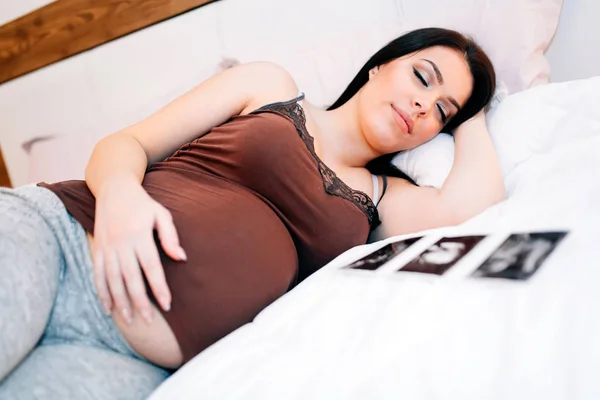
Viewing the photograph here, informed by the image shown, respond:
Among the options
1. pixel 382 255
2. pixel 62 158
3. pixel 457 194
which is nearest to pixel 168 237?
pixel 382 255

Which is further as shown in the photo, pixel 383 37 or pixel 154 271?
pixel 383 37

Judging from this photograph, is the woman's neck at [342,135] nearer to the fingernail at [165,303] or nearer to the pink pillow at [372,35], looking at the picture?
the pink pillow at [372,35]

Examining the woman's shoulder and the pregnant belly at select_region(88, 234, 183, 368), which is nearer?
the pregnant belly at select_region(88, 234, 183, 368)

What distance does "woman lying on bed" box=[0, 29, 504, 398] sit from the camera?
646mm

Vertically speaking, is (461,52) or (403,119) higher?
(461,52)

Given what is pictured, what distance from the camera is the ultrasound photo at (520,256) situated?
53 cm

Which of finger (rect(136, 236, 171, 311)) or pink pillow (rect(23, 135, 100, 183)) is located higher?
pink pillow (rect(23, 135, 100, 183))

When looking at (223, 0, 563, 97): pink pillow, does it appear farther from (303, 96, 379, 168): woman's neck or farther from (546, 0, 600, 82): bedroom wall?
(303, 96, 379, 168): woman's neck

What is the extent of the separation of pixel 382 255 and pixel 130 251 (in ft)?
1.24

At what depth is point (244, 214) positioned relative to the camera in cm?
82

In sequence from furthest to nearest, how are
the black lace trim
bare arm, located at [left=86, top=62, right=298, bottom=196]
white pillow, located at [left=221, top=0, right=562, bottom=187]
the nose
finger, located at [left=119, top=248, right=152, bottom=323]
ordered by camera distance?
white pillow, located at [left=221, top=0, right=562, bottom=187], the nose, the black lace trim, bare arm, located at [left=86, top=62, right=298, bottom=196], finger, located at [left=119, top=248, right=152, bottom=323]

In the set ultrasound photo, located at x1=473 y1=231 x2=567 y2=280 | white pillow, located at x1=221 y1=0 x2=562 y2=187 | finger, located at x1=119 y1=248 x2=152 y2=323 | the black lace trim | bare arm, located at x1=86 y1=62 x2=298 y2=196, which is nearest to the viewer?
ultrasound photo, located at x1=473 y1=231 x2=567 y2=280

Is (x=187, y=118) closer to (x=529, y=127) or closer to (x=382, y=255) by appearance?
(x=382, y=255)

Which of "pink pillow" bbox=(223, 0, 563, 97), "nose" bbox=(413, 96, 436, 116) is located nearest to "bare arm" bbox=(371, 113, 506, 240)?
"nose" bbox=(413, 96, 436, 116)
